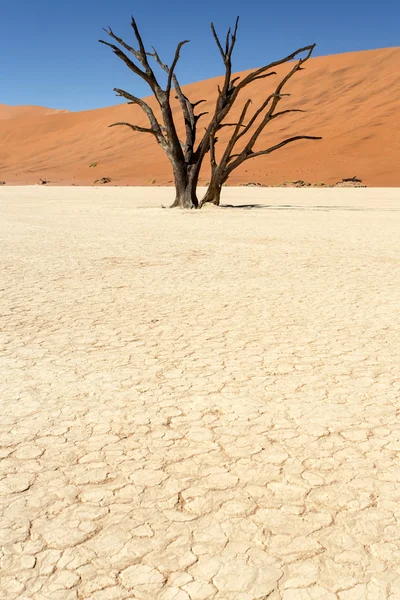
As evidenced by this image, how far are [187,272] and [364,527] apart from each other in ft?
15.6

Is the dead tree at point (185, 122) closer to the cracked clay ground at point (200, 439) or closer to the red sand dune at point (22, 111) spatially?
the cracked clay ground at point (200, 439)

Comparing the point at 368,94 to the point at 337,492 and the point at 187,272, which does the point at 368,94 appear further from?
the point at 337,492

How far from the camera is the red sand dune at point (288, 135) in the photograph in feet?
111

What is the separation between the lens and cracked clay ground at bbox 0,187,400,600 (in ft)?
5.92

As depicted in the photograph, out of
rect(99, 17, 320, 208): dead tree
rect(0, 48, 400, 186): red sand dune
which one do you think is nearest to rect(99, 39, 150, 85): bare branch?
rect(99, 17, 320, 208): dead tree

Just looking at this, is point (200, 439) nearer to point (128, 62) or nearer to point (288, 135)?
point (128, 62)

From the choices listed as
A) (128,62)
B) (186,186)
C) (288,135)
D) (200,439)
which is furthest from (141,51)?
(288,135)

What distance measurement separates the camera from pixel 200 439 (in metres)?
2.64

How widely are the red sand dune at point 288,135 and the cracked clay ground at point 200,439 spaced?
25.5m

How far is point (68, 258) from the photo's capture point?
765 cm

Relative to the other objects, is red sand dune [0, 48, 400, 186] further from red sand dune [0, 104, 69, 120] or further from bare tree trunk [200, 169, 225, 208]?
red sand dune [0, 104, 69, 120]

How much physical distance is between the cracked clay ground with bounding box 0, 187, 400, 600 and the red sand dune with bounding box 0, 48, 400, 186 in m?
25.5

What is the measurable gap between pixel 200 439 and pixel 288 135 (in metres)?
40.1

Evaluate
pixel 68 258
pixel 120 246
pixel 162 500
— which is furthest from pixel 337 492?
pixel 120 246
